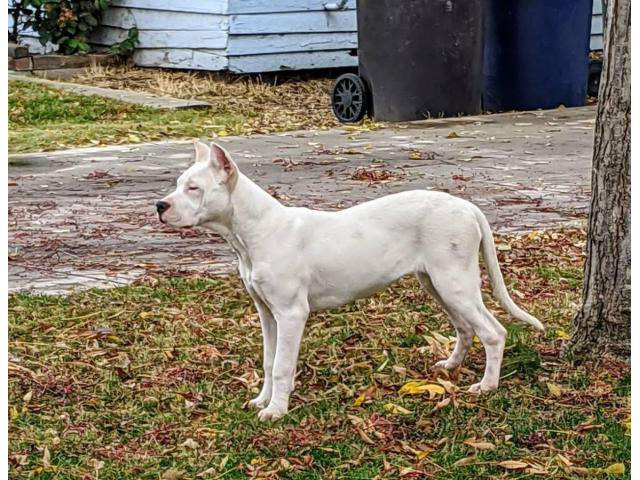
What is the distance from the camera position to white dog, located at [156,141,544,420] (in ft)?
15.2

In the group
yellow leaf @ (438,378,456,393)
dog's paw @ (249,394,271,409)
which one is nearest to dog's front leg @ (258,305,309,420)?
dog's paw @ (249,394,271,409)

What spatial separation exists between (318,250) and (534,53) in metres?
9.52

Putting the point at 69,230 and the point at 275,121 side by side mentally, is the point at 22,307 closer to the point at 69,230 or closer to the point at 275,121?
the point at 69,230

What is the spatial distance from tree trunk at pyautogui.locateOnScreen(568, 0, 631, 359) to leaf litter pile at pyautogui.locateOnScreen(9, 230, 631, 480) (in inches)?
4.9

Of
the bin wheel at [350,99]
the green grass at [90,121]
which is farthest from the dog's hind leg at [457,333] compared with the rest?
the bin wheel at [350,99]

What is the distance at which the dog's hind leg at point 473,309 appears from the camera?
4871 millimetres

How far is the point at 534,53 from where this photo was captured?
1382cm

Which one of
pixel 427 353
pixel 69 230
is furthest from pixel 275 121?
pixel 427 353

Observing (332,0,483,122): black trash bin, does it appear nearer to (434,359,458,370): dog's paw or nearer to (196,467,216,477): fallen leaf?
(434,359,458,370): dog's paw

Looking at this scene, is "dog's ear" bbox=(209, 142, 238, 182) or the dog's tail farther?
the dog's tail

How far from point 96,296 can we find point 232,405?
1.72m

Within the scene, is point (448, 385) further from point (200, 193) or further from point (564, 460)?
point (200, 193)

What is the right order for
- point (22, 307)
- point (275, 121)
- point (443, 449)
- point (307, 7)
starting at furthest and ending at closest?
point (307, 7), point (275, 121), point (22, 307), point (443, 449)

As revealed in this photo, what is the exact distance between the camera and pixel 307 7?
1623 cm
